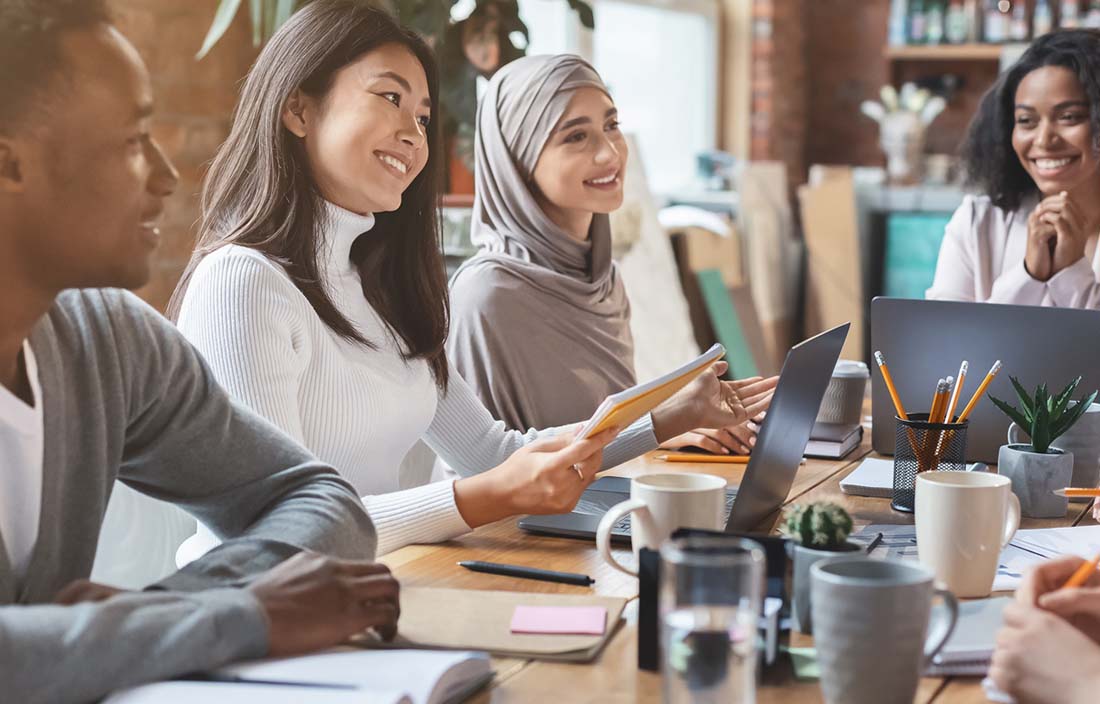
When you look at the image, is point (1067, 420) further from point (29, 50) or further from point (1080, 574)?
point (29, 50)

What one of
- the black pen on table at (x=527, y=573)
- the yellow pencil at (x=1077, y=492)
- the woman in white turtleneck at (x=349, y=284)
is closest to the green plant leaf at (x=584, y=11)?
the woman in white turtleneck at (x=349, y=284)

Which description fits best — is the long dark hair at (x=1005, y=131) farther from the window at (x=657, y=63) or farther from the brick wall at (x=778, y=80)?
the brick wall at (x=778, y=80)

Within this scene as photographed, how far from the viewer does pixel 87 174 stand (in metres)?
1.01

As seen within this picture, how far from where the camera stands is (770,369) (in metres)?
4.57

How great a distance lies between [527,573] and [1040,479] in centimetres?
65

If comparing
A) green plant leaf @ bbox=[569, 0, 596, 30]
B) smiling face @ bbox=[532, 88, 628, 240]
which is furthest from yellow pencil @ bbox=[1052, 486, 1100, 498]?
green plant leaf @ bbox=[569, 0, 596, 30]

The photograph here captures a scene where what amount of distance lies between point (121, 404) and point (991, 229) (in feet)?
6.85

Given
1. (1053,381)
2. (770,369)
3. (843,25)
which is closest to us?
(1053,381)


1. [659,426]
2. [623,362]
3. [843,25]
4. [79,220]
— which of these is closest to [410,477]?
[623,362]

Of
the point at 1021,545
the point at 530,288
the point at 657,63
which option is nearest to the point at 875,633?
the point at 1021,545

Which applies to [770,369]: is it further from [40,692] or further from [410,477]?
[40,692]

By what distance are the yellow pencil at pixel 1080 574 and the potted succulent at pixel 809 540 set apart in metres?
0.16

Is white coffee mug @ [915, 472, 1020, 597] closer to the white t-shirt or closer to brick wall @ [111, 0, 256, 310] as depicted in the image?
the white t-shirt

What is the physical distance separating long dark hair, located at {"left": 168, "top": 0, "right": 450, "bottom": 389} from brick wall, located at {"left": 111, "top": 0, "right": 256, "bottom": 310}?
1.02m
